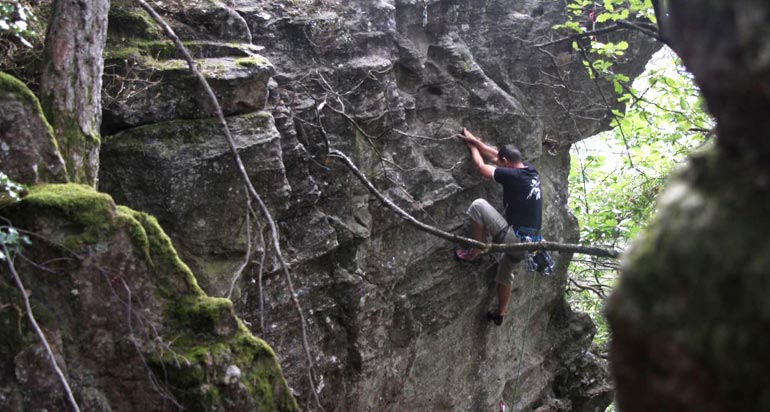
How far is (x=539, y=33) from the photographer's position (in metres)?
8.63

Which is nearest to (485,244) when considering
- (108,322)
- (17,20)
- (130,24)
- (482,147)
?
(482,147)

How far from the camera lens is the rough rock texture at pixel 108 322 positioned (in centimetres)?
351

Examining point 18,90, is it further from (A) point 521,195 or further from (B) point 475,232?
(A) point 521,195

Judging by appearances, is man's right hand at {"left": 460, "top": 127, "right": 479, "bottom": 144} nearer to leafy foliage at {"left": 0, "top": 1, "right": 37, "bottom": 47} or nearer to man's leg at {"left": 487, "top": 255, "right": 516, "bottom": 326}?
man's leg at {"left": 487, "top": 255, "right": 516, "bottom": 326}

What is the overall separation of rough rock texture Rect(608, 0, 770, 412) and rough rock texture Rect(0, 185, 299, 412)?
299 centimetres

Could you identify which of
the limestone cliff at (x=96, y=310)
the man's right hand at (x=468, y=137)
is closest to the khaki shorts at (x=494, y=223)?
the man's right hand at (x=468, y=137)

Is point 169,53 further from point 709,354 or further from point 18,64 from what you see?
point 709,354

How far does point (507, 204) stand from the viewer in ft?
25.3

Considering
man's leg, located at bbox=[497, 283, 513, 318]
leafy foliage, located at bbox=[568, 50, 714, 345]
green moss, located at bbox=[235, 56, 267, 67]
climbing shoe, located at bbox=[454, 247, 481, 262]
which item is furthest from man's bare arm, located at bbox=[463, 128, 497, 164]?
green moss, located at bbox=[235, 56, 267, 67]

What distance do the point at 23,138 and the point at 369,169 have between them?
373cm

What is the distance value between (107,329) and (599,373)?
8.12 m

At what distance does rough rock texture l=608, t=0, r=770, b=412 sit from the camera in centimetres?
114

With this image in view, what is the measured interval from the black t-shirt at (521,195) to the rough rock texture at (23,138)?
4.80 metres

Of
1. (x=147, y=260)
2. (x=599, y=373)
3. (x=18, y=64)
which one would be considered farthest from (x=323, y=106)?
(x=599, y=373)
